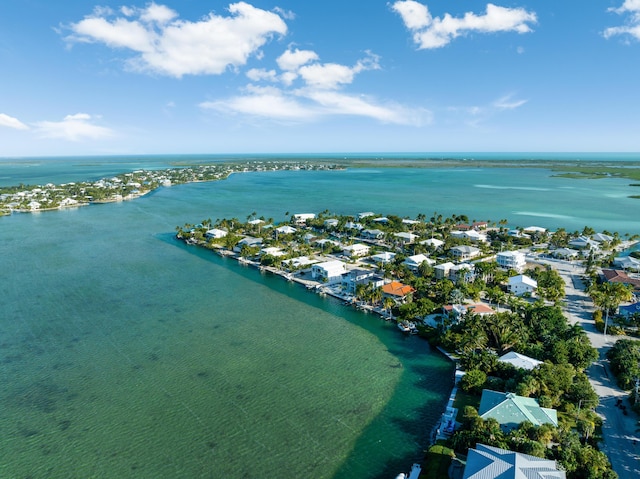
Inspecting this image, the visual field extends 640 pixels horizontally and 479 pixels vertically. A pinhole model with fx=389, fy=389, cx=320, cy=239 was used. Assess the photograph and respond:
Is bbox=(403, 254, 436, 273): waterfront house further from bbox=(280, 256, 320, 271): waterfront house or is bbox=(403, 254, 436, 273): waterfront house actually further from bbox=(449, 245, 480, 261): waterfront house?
bbox=(280, 256, 320, 271): waterfront house

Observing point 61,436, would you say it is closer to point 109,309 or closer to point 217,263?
point 109,309

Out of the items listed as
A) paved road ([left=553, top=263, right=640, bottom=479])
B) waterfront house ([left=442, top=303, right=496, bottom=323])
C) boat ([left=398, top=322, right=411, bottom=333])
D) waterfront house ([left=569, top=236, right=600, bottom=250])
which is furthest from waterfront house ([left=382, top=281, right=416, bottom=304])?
waterfront house ([left=569, top=236, right=600, bottom=250])

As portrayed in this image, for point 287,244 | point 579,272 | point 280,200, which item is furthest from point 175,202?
point 579,272

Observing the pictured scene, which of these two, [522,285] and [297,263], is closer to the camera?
[522,285]

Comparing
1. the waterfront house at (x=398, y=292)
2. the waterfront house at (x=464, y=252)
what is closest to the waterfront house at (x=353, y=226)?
the waterfront house at (x=464, y=252)

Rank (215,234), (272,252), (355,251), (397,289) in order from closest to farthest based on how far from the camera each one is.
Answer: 1. (397,289)
2. (272,252)
3. (355,251)
4. (215,234)

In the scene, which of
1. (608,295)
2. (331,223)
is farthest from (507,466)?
(331,223)

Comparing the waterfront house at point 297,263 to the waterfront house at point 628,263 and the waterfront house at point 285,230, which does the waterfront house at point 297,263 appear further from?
the waterfront house at point 628,263

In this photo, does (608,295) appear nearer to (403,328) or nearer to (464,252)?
(464,252)
